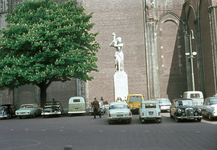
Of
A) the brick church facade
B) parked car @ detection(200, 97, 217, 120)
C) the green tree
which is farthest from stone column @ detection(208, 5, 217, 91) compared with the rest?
the green tree

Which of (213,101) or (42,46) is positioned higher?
(42,46)

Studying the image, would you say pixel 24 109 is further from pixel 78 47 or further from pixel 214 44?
pixel 214 44

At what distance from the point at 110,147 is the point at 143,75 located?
2757cm

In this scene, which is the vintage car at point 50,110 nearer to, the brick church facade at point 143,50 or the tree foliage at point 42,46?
the tree foliage at point 42,46

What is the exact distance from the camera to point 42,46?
2344cm

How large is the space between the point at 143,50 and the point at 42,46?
1633cm

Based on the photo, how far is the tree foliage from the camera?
22141 millimetres

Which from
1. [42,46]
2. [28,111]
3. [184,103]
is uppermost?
[42,46]

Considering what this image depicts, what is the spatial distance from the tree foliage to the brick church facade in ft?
38.1

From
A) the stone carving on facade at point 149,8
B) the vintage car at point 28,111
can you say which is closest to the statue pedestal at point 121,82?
the vintage car at point 28,111

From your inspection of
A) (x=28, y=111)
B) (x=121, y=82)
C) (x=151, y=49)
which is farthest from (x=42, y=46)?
(x=151, y=49)

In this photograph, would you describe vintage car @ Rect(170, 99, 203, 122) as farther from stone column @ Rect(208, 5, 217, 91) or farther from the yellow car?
stone column @ Rect(208, 5, 217, 91)

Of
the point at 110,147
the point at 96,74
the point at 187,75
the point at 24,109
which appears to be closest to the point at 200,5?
the point at 187,75

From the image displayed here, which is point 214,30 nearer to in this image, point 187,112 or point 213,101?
point 213,101
